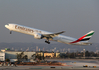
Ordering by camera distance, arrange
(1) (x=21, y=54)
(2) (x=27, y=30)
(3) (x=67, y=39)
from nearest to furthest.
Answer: (2) (x=27, y=30)
(3) (x=67, y=39)
(1) (x=21, y=54)

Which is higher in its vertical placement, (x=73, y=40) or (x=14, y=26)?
(x=14, y=26)

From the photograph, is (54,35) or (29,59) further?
(29,59)

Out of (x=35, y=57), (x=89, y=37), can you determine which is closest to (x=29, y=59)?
(x=35, y=57)

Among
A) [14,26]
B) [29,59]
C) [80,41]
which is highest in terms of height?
[14,26]

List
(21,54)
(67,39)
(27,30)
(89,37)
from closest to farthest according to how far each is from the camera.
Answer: (27,30)
(67,39)
(89,37)
(21,54)

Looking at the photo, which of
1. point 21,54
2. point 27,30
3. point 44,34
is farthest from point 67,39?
point 21,54

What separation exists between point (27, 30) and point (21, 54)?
2380cm

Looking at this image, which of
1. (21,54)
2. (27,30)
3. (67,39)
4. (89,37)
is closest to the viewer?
(27,30)

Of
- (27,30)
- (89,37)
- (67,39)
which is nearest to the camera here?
(27,30)

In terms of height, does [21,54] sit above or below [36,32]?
below

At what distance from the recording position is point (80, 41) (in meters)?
75.4

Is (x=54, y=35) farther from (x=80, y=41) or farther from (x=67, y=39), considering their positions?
(x=80, y=41)

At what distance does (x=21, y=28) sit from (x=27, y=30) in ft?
7.44

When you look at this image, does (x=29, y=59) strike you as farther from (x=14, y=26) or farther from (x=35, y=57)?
(x=14, y=26)
